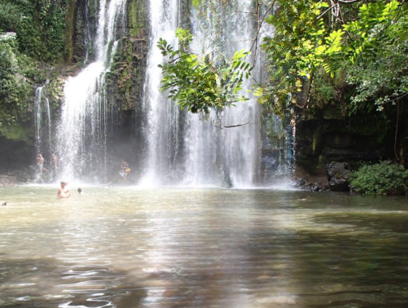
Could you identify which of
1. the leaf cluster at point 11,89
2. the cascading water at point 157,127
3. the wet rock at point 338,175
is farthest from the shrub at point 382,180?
the leaf cluster at point 11,89

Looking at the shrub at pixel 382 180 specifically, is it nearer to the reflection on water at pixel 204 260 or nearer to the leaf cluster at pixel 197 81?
the reflection on water at pixel 204 260

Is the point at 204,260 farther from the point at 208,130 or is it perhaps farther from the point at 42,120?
the point at 42,120

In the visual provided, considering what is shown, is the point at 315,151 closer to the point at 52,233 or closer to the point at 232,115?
the point at 232,115

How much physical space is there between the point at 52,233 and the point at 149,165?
18.8 metres

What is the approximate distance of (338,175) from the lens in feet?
59.5

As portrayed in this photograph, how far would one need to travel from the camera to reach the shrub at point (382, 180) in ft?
53.2

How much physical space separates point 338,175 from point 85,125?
14.8 m

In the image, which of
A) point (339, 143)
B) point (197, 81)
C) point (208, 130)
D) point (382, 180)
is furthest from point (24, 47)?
point (197, 81)

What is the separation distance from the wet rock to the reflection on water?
834cm

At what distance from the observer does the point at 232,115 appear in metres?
24.6

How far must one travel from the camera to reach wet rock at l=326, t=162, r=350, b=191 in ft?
58.7

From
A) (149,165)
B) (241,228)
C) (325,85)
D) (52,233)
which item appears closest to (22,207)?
(52,233)

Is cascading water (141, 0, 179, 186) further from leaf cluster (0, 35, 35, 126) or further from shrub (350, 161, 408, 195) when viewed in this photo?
shrub (350, 161, 408, 195)

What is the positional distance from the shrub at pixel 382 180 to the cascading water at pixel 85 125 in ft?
49.0
